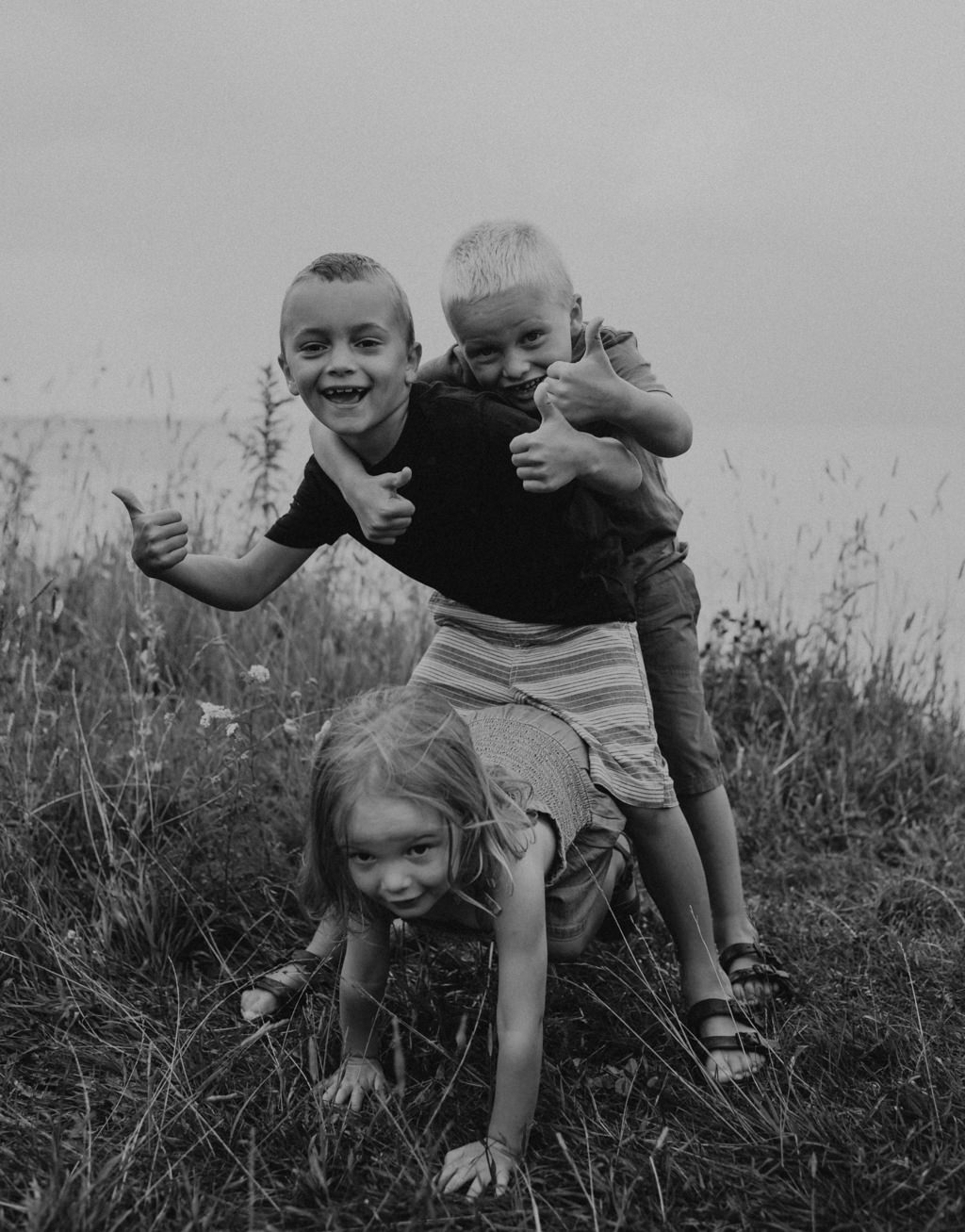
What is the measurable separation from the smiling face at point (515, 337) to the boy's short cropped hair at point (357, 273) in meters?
0.16

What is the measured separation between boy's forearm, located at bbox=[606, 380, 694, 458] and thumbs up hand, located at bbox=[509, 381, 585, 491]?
0.33 ft

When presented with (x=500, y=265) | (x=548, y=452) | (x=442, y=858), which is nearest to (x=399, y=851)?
(x=442, y=858)

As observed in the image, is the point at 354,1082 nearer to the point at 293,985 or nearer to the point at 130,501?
the point at 293,985

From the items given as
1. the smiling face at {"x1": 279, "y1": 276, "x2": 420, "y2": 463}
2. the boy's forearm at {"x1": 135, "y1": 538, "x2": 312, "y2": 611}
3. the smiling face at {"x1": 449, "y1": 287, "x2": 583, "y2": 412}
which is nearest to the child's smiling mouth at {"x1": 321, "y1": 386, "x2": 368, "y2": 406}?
the smiling face at {"x1": 279, "y1": 276, "x2": 420, "y2": 463}

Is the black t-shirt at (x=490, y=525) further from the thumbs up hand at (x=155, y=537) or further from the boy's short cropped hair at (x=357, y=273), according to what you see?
the thumbs up hand at (x=155, y=537)

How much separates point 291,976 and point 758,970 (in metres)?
1.06

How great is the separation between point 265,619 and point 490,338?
2.59 metres

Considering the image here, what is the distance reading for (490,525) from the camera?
273 cm

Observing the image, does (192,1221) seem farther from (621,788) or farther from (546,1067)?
(621,788)

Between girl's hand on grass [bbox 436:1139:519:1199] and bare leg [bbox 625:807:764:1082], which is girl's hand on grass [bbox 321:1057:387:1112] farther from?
bare leg [bbox 625:807:764:1082]

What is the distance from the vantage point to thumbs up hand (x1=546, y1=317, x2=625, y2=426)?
2.48 metres

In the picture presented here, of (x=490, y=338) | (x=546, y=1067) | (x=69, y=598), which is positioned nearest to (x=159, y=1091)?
(x=546, y=1067)

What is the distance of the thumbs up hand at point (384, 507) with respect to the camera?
249 cm

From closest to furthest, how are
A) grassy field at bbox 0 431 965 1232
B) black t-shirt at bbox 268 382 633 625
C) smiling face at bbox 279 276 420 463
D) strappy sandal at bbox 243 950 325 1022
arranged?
grassy field at bbox 0 431 965 1232 < smiling face at bbox 279 276 420 463 < black t-shirt at bbox 268 382 633 625 < strappy sandal at bbox 243 950 325 1022
